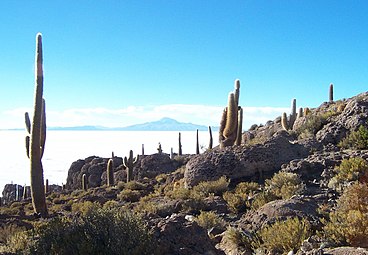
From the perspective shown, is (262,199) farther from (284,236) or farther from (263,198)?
(284,236)

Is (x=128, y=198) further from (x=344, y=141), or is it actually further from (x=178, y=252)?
(x=178, y=252)

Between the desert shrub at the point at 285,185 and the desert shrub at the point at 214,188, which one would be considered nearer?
the desert shrub at the point at 285,185

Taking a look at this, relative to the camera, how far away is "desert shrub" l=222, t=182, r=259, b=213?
33.4 ft

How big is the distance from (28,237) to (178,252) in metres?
2.92

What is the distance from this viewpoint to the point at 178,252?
20.1 ft

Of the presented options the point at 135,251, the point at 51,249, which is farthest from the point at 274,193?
the point at 51,249

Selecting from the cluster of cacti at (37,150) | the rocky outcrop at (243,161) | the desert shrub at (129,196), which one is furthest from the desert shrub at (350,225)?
the cluster of cacti at (37,150)

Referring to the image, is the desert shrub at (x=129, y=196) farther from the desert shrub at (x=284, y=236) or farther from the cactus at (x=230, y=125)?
the desert shrub at (x=284, y=236)

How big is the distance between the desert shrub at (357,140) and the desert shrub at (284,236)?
7.73 m

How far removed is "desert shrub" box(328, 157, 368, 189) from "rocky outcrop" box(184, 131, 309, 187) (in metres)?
2.85

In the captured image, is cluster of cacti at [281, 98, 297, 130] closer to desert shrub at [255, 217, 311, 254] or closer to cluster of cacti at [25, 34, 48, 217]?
cluster of cacti at [25, 34, 48, 217]

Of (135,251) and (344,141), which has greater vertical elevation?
(344,141)

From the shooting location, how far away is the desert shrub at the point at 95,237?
5.93 m

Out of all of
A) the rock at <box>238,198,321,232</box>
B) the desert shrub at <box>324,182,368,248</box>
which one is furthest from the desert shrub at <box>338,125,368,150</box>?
the desert shrub at <box>324,182,368,248</box>
